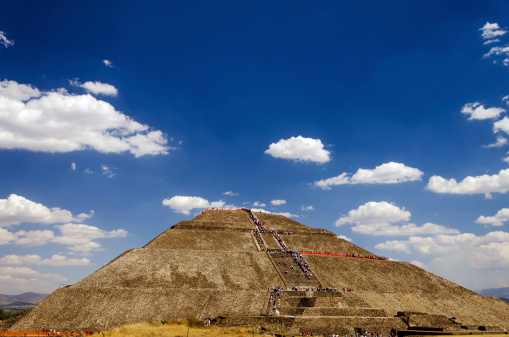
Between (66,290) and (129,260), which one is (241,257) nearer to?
(129,260)

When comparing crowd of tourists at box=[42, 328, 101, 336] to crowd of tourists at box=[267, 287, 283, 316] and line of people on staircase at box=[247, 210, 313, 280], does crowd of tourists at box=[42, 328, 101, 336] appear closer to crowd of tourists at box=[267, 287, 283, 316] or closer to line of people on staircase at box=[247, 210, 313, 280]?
crowd of tourists at box=[267, 287, 283, 316]

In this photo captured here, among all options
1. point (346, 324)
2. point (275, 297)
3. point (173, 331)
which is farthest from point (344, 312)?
point (173, 331)

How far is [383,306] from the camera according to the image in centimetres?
4022

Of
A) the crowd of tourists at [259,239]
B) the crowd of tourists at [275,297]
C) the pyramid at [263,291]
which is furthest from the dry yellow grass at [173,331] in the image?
the crowd of tourists at [259,239]

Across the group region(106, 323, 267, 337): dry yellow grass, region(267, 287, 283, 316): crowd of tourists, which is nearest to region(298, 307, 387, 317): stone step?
region(267, 287, 283, 316): crowd of tourists

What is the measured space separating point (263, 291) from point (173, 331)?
511 inches

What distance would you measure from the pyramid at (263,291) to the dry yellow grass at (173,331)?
1.84 m

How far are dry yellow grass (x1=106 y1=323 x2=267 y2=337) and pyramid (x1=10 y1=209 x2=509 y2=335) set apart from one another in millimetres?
1839

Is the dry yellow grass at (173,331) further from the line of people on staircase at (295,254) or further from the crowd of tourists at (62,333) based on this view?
the line of people on staircase at (295,254)

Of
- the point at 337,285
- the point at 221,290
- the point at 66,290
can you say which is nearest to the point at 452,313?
the point at 337,285

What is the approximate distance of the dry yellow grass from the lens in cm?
2750

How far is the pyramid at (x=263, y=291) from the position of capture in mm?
33375

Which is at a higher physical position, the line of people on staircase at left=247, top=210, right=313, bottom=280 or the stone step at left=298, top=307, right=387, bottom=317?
the line of people on staircase at left=247, top=210, right=313, bottom=280

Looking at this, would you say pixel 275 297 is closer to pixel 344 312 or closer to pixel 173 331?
pixel 344 312
